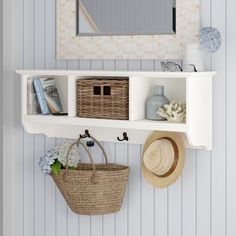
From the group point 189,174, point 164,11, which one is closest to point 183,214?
point 189,174

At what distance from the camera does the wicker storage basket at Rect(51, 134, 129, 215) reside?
2646 millimetres

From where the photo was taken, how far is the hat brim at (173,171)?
2.53 meters

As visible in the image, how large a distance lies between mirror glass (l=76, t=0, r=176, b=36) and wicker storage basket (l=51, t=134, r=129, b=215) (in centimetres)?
51

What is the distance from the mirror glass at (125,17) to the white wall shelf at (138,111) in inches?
8.5

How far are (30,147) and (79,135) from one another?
319 mm

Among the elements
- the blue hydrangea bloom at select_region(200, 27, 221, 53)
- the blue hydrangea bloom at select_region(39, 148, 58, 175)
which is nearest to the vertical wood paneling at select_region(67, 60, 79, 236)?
the blue hydrangea bloom at select_region(39, 148, 58, 175)

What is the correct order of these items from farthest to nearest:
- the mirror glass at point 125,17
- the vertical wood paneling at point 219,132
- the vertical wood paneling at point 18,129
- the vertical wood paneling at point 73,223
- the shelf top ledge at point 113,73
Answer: the vertical wood paneling at point 18,129, the vertical wood paneling at point 73,223, the mirror glass at point 125,17, the vertical wood paneling at point 219,132, the shelf top ledge at point 113,73

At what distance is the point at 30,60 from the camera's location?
301 cm

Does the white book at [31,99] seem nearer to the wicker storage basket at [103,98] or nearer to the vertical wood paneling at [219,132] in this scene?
the wicker storage basket at [103,98]

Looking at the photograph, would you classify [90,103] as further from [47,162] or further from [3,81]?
[3,81]

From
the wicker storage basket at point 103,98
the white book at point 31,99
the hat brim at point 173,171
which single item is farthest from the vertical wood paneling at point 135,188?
the white book at point 31,99

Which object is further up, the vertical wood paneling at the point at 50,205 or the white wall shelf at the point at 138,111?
the white wall shelf at the point at 138,111

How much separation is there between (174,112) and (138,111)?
0.55ft

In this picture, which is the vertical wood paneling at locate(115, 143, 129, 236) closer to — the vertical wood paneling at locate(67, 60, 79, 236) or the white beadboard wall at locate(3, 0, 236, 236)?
the white beadboard wall at locate(3, 0, 236, 236)
